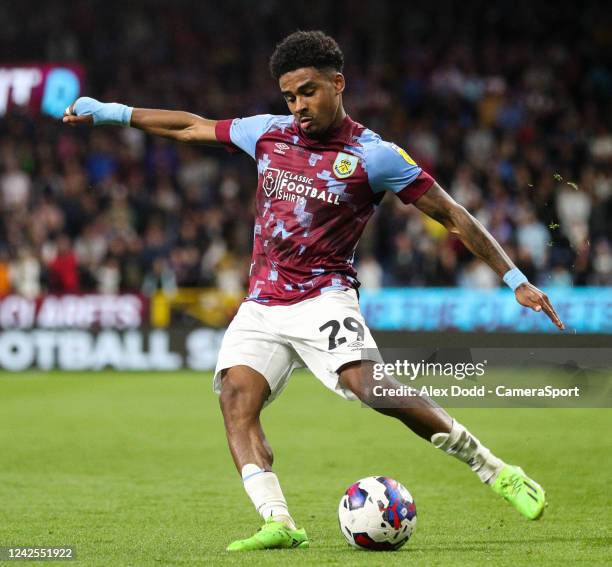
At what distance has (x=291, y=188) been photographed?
244 inches

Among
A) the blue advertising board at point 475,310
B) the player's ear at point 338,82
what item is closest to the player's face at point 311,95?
the player's ear at point 338,82

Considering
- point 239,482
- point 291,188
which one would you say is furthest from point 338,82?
point 239,482

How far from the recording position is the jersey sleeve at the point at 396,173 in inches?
239

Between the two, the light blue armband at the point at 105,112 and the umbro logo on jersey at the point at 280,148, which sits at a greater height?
the light blue armband at the point at 105,112

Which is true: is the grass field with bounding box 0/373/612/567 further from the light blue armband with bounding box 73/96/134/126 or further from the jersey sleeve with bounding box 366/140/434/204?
the light blue armband with bounding box 73/96/134/126

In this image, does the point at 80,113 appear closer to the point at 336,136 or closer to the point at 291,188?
the point at 291,188

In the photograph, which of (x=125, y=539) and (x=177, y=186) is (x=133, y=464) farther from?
(x=177, y=186)

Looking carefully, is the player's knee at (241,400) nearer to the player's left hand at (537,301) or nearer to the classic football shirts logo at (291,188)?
the classic football shirts logo at (291,188)

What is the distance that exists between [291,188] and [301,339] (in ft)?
2.52

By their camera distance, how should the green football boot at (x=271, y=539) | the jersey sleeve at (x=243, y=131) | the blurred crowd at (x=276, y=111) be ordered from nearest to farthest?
the green football boot at (x=271, y=539)
the jersey sleeve at (x=243, y=131)
the blurred crowd at (x=276, y=111)

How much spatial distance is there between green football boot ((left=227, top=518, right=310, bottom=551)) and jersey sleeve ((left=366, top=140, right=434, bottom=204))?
5.62 feet

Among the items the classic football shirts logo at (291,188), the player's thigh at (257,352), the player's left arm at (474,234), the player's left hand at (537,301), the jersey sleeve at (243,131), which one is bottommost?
the player's thigh at (257,352)

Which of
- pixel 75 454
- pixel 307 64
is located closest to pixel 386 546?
pixel 307 64

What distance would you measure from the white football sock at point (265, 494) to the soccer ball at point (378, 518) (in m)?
0.29
